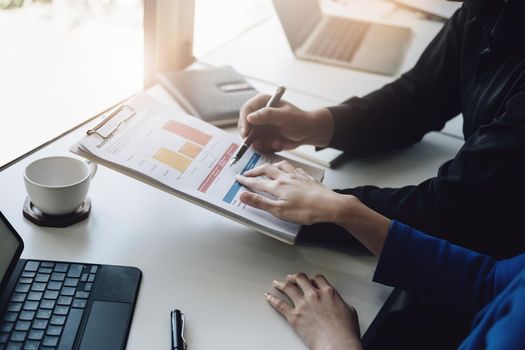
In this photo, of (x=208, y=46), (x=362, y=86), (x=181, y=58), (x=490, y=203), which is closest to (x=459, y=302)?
(x=490, y=203)

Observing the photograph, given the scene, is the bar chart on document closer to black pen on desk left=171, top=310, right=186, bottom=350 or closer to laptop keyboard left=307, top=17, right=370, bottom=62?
black pen on desk left=171, top=310, right=186, bottom=350

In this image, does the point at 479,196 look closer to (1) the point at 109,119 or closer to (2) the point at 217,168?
(2) the point at 217,168

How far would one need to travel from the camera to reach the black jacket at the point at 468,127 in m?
0.87

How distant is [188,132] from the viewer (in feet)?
3.47

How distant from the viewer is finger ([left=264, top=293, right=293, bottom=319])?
0.80 m

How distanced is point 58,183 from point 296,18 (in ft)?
3.37

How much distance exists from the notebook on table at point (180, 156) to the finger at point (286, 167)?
6 centimetres

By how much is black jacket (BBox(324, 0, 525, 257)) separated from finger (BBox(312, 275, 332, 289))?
19 cm

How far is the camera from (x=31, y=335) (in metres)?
0.70

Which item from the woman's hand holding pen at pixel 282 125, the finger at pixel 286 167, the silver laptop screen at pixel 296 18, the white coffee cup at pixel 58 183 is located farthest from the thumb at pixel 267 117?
the silver laptop screen at pixel 296 18

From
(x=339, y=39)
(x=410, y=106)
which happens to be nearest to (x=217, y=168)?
(x=410, y=106)

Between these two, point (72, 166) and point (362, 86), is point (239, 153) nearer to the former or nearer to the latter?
point (72, 166)

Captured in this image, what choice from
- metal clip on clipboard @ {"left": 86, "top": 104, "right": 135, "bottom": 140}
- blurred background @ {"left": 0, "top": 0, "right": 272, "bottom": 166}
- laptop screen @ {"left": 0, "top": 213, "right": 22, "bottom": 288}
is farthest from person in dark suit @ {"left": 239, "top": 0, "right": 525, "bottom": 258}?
blurred background @ {"left": 0, "top": 0, "right": 272, "bottom": 166}

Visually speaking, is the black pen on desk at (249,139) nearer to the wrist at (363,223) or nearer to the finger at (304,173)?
the finger at (304,173)
